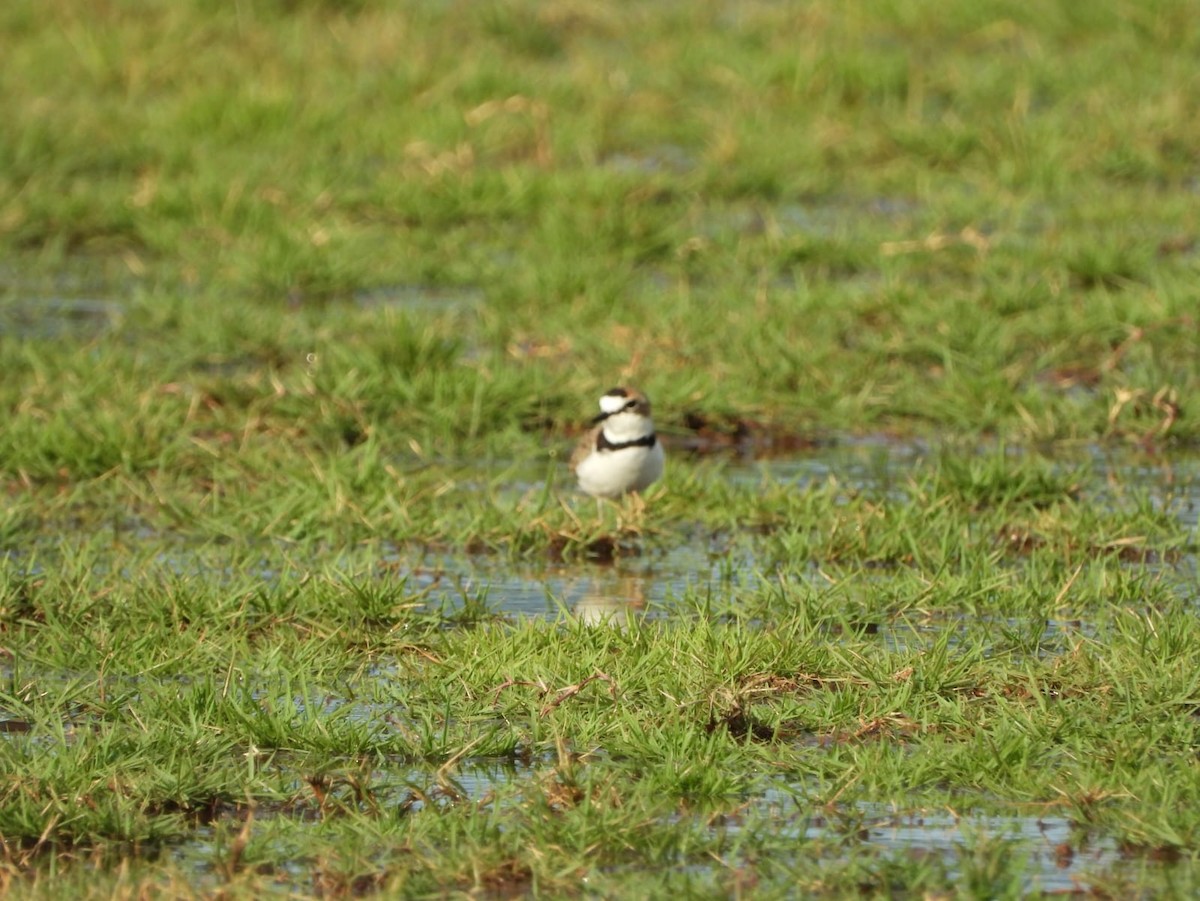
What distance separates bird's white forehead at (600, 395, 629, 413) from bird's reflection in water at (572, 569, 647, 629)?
866 mm

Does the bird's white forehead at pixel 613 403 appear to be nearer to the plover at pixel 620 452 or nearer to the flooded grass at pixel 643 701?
the plover at pixel 620 452

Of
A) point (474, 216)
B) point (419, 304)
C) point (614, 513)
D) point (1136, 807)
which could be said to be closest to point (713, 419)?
point (614, 513)

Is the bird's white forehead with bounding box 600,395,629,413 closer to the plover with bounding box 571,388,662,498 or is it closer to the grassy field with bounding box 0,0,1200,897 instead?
the plover with bounding box 571,388,662,498

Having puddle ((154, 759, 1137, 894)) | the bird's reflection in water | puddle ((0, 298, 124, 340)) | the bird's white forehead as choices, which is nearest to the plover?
the bird's white forehead

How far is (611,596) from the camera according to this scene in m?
7.03

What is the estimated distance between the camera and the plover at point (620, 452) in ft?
25.1

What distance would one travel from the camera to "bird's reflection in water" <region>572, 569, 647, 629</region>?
21.9 ft

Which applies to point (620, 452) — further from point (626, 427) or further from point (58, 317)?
point (58, 317)

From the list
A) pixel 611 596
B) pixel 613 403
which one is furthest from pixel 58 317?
pixel 611 596

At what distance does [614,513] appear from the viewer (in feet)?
25.2

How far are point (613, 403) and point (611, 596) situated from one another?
1.19 m

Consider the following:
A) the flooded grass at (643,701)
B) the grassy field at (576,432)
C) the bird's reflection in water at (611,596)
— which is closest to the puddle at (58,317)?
the grassy field at (576,432)

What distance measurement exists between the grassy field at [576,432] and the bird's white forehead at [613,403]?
1.15 feet

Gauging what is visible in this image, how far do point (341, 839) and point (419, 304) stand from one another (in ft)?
19.1
